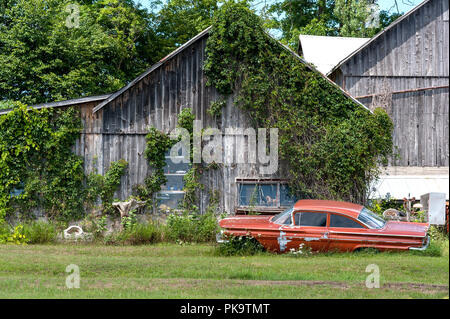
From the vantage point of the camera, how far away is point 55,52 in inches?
1069

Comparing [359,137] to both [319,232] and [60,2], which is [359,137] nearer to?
[319,232]

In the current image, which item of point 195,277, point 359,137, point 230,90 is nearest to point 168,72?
point 230,90

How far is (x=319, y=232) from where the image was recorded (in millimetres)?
12875

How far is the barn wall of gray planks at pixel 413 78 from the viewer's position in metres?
21.6

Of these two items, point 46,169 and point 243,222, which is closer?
point 243,222

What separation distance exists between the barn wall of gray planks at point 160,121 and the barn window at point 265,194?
0.67 ft

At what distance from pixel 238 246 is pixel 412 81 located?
42.9 ft

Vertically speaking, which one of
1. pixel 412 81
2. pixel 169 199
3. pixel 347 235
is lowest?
pixel 347 235

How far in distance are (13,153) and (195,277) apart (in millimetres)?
9049

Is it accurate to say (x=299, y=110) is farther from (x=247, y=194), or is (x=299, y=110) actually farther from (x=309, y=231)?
(x=309, y=231)

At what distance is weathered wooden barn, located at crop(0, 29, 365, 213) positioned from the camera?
1678 centimetres

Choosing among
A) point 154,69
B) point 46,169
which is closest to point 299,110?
point 154,69

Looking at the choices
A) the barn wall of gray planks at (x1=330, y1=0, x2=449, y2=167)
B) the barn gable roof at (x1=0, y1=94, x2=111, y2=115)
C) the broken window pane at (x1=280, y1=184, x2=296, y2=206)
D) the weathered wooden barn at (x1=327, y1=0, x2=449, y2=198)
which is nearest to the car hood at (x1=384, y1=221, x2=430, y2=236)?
the broken window pane at (x1=280, y1=184, x2=296, y2=206)

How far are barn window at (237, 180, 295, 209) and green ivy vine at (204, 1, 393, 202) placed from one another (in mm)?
395
